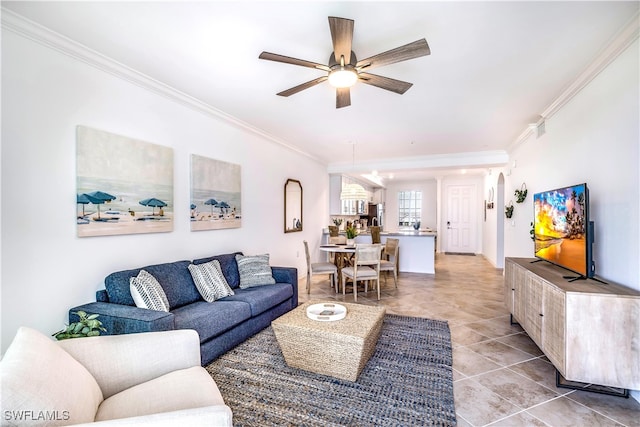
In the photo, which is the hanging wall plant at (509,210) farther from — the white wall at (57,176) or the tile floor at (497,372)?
the white wall at (57,176)

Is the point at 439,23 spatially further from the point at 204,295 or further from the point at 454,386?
the point at 204,295

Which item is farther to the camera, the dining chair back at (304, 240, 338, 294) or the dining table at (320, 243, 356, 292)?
the dining table at (320, 243, 356, 292)

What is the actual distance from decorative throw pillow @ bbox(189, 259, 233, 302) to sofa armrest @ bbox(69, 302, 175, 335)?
798 millimetres

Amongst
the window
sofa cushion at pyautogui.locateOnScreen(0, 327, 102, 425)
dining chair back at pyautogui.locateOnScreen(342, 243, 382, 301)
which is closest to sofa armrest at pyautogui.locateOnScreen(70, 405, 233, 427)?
sofa cushion at pyautogui.locateOnScreen(0, 327, 102, 425)

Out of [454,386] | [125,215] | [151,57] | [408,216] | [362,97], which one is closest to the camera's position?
[454,386]

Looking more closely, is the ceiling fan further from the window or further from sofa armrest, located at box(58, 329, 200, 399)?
the window

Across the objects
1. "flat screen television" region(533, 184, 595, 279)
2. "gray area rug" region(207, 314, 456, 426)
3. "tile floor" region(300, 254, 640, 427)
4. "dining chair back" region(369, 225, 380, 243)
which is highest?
"flat screen television" region(533, 184, 595, 279)

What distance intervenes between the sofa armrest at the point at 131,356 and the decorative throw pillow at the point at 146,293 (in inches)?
31.9

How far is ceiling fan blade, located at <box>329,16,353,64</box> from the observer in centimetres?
170

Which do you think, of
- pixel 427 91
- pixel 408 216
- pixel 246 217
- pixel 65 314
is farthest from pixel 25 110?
pixel 408 216

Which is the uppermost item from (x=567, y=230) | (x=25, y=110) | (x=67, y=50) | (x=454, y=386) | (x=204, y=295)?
(x=67, y=50)

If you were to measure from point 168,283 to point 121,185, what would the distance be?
39.0 inches

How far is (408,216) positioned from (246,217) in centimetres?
776

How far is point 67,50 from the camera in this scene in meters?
2.29
